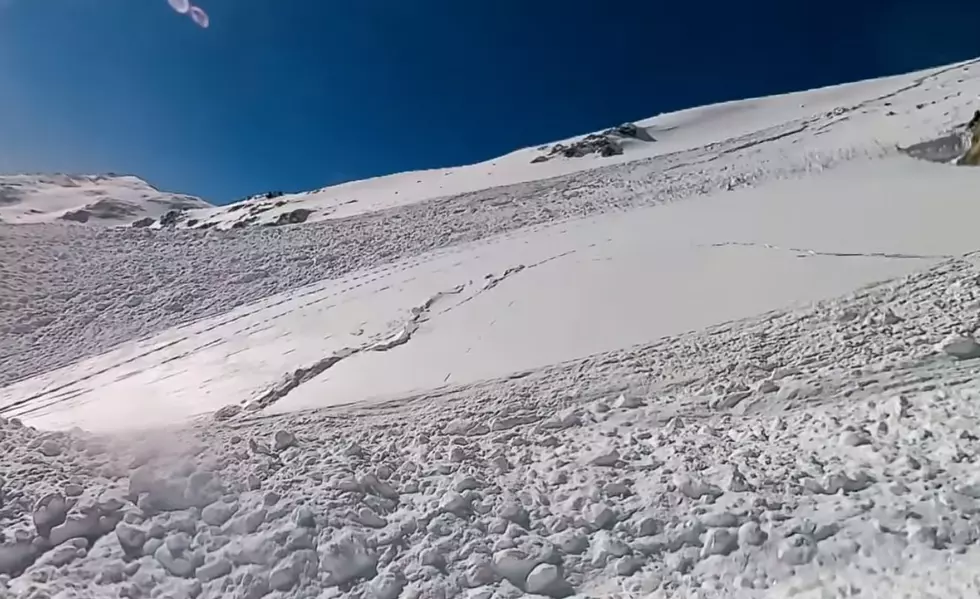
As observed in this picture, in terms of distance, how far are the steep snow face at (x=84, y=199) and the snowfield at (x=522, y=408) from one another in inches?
2492

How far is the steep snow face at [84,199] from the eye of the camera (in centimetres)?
7206

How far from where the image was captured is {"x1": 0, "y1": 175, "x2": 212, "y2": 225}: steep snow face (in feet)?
236

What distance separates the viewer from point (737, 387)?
19.9 ft

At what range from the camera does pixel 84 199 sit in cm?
8688

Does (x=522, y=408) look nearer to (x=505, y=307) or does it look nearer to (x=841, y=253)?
(x=505, y=307)

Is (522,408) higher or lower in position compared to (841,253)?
lower

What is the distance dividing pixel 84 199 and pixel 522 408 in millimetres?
98354

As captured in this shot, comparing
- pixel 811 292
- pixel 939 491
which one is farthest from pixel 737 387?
pixel 811 292

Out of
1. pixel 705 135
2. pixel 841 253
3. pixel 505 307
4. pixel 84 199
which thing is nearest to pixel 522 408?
pixel 505 307

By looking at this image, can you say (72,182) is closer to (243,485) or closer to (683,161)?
(683,161)

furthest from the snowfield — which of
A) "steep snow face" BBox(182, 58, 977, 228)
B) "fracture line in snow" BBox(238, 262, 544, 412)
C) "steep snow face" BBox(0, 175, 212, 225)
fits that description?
"steep snow face" BBox(0, 175, 212, 225)

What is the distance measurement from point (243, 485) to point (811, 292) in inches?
276

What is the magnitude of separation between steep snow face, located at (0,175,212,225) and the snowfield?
208ft

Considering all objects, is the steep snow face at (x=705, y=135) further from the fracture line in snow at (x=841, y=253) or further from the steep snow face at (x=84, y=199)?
the steep snow face at (x=84, y=199)
